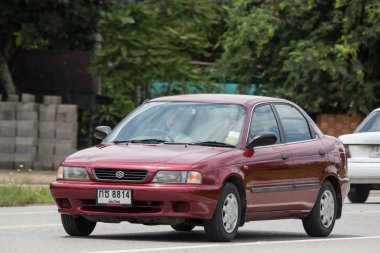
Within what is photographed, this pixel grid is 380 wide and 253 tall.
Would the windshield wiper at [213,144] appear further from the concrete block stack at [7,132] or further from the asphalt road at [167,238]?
the concrete block stack at [7,132]

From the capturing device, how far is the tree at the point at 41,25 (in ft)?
106

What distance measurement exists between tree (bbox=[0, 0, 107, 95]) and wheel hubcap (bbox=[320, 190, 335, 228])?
1703 cm

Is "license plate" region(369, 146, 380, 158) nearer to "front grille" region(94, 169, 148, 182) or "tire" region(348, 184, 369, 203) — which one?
"tire" region(348, 184, 369, 203)

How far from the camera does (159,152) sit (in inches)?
543

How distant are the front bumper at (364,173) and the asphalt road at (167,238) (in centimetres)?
371

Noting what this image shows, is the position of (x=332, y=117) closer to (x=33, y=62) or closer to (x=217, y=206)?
(x=33, y=62)

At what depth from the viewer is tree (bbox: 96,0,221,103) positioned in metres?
32.7

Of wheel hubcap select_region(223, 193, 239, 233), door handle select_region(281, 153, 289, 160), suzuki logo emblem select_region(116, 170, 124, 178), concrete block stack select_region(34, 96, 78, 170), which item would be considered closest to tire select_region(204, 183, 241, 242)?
wheel hubcap select_region(223, 193, 239, 233)

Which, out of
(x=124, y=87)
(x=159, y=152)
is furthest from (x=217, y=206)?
(x=124, y=87)

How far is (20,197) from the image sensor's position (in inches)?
817

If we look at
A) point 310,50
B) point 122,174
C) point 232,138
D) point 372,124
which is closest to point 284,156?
point 232,138

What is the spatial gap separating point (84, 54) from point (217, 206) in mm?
21594

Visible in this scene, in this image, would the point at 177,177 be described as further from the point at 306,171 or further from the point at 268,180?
the point at 306,171

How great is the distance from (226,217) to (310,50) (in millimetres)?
21577
